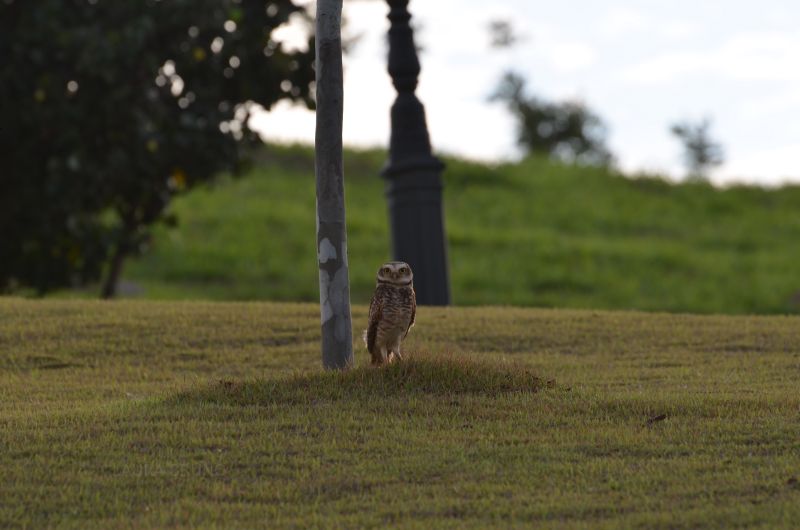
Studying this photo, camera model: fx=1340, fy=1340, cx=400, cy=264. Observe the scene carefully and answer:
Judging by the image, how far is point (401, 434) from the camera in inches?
310

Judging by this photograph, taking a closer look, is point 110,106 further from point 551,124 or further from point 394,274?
point 551,124

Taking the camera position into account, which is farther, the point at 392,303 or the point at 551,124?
the point at 551,124

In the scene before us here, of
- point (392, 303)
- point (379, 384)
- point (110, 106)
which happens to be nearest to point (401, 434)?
point (379, 384)

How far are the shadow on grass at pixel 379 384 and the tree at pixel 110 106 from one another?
7.87 m

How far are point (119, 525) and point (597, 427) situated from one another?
3064 millimetres

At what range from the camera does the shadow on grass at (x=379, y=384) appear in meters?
8.73

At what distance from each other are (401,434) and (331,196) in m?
1.96

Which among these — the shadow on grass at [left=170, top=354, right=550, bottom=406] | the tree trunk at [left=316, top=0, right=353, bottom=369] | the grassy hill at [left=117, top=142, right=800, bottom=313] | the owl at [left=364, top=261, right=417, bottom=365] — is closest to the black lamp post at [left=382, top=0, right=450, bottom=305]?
the tree trunk at [left=316, top=0, right=353, bottom=369]

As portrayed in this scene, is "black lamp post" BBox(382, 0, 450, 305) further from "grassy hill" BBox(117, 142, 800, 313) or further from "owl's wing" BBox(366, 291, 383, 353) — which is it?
"grassy hill" BBox(117, 142, 800, 313)

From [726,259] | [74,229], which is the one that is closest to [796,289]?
[726,259]

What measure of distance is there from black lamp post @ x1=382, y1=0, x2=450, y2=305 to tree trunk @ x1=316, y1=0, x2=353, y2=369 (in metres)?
5.13

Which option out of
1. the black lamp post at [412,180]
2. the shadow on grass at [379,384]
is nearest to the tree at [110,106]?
the black lamp post at [412,180]

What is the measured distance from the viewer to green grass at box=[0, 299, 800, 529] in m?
6.61

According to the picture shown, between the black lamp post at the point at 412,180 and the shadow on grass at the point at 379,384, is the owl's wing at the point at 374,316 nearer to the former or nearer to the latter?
the shadow on grass at the point at 379,384
